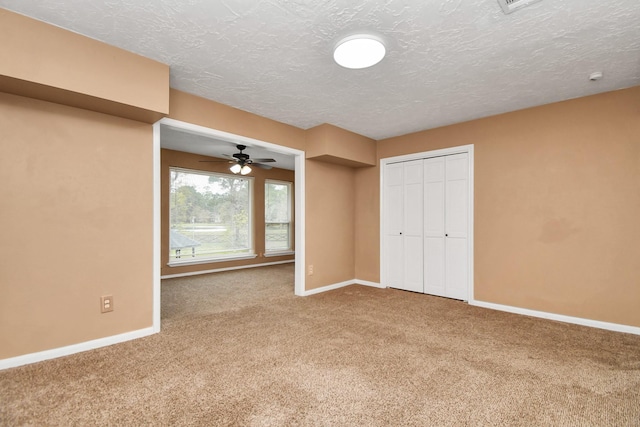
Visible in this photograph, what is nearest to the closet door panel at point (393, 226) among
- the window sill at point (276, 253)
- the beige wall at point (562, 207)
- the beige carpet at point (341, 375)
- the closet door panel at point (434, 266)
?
the closet door panel at point (434, 266)

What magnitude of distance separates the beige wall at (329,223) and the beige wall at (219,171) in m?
2.64

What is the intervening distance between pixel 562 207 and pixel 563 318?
1.23 m

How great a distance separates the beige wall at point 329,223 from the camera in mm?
4449

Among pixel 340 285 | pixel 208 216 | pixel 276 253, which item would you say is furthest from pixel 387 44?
pixel 276 253

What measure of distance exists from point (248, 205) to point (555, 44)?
5882 mm

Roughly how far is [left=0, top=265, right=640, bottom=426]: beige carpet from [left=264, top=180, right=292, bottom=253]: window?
3929 mm

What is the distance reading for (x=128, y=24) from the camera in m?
2.07

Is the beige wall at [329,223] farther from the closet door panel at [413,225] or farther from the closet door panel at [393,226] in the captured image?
the closet door panel at [413,225]

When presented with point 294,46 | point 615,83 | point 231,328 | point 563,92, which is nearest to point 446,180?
point 563,92

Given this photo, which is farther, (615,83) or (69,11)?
(615,83)

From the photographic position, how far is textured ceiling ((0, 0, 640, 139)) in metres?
1.90

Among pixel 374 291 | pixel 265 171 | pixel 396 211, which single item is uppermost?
pixel 265 171

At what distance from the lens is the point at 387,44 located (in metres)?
2.26

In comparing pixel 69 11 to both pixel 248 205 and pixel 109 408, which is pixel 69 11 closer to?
pixel 109 408
